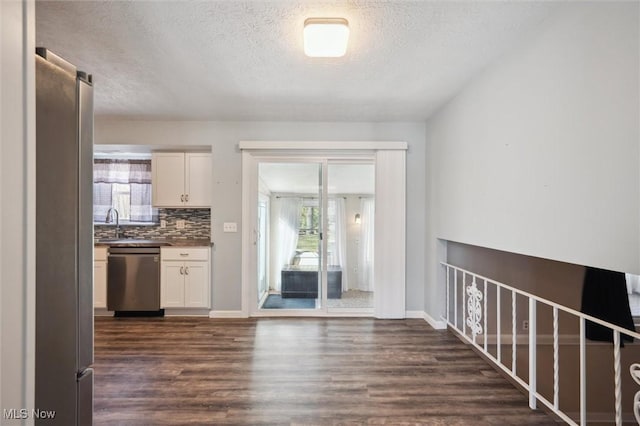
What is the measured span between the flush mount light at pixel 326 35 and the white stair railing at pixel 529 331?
6.50ft

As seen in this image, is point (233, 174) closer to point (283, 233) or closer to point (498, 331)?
point (283, 233)

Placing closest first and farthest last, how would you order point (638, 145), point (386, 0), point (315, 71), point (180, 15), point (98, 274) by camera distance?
point (638, 145), point (386, 0), point (180, 15), point (315, 71), point (98, 274)

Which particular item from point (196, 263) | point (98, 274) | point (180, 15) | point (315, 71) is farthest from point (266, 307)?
point (180, 15)

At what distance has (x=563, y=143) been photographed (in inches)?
69.6

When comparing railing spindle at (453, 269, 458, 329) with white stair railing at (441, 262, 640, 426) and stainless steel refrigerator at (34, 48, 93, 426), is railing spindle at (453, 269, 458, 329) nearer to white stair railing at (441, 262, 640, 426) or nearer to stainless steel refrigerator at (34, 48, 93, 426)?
white stair railing at (441, 262, 640, 426)

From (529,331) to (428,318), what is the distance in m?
1.73

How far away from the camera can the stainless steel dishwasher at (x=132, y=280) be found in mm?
4008

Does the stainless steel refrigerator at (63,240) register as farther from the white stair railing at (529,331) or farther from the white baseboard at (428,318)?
the white baseboard at (428,318)

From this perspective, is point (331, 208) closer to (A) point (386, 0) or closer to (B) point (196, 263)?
(B) point (196, 263)

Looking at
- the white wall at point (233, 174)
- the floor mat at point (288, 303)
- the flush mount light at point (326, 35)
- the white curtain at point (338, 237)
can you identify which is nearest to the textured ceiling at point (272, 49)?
the flush mount light at point (326, 35)

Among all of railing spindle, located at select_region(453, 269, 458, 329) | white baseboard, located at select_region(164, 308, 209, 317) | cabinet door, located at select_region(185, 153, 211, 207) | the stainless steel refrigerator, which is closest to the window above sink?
cabinet door, located at select_region(185, 153, 211, 207)

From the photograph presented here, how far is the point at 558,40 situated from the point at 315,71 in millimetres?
1578

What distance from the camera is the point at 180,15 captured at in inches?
76.0

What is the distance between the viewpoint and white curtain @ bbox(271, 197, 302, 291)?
13.9ft
